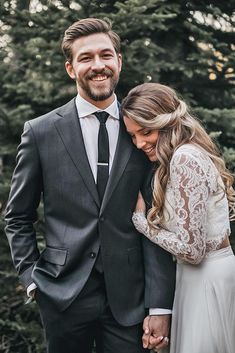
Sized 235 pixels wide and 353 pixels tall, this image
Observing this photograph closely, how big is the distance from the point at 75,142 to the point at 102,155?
16 cm

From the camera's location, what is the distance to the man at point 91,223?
308 centimetres

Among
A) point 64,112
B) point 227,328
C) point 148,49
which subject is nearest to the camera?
point 227,328

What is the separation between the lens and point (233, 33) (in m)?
5.23

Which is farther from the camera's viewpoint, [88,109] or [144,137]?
[88,109]

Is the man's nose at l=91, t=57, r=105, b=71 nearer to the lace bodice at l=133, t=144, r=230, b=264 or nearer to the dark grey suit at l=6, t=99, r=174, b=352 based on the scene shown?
the dark grey suit at l=6, t=99, r=174, b=352

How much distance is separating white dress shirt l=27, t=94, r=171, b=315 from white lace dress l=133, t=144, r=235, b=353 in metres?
0.17

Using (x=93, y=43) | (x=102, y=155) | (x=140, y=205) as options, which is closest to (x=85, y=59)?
(x=93, y=43)

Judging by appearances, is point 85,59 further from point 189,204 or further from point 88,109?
point 189,204

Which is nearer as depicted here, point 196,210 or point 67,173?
point 196,210

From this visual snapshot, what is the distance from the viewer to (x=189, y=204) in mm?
2859

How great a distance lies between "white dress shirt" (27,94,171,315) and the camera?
3139 millimetres

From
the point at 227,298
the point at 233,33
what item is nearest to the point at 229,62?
the point at 233,33

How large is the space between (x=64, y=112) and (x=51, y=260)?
80 centimetres

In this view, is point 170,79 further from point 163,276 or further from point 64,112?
point 163,276
